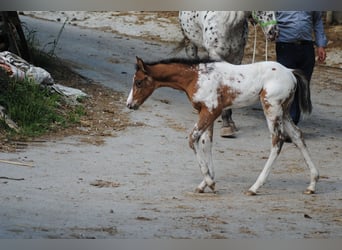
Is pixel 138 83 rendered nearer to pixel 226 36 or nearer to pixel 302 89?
pixel 302 89

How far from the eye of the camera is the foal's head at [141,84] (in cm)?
373

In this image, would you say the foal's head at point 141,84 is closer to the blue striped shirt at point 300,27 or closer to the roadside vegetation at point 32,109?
the roadside vegetation at point 32,109

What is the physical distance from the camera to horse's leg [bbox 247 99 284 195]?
147 inches

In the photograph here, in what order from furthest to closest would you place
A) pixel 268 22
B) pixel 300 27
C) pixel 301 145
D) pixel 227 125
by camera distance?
pixel 227 125, pixel 300 27, pixel 268 22, pixel 301 145

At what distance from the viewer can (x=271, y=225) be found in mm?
3441

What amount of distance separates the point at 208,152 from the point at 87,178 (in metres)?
0.52

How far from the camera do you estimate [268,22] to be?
416cm

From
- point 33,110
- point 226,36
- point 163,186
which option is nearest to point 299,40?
point 226,36

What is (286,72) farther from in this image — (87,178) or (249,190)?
(87,178)

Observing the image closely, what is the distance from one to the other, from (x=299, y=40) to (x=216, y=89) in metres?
0.89

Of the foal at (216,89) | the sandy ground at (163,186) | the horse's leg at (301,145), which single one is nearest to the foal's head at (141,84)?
the foal at (216,89)

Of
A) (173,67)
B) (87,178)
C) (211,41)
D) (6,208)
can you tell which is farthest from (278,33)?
(6,208)

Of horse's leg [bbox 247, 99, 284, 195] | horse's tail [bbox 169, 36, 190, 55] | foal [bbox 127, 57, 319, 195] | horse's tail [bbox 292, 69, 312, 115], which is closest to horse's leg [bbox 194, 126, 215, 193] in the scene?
foal [bbox 127, 57, 319, 195]

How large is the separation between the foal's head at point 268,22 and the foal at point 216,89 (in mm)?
440
